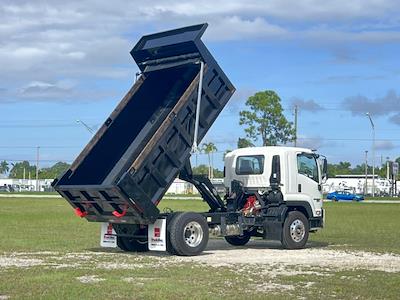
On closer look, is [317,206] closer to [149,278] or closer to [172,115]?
[172,115]

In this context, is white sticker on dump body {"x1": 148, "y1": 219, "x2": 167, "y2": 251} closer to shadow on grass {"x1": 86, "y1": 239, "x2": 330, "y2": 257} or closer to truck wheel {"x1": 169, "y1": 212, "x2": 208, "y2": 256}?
truck wheel {"x1": 169, "y1": 212, "x2": 208, "y2": 256}

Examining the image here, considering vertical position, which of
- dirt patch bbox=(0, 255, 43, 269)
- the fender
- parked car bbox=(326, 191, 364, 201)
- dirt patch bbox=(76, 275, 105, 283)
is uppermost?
parked car bbox=(326, 191, 364, 201)

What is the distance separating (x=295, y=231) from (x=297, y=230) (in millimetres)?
75

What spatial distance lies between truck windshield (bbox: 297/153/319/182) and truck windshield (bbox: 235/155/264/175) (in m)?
0.99

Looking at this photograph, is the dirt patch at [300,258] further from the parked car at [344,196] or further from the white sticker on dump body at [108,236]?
the parked car at [344,196]

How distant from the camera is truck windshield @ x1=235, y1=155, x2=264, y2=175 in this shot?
68.7 feet

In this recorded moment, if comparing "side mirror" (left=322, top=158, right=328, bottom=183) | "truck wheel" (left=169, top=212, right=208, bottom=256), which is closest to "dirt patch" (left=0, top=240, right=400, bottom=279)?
"truck wheel" (left=169, top=212, right=208, bottom=256)

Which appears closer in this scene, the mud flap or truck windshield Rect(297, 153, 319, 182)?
the mud flap

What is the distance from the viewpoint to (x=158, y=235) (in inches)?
707

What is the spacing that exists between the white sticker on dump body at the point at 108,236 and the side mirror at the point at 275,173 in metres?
4.20

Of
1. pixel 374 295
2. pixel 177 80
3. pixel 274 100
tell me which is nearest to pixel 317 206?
pixel 177 80

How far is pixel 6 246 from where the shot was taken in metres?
20.9

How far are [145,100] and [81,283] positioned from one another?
716 cm

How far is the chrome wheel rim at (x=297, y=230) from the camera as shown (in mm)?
20500
